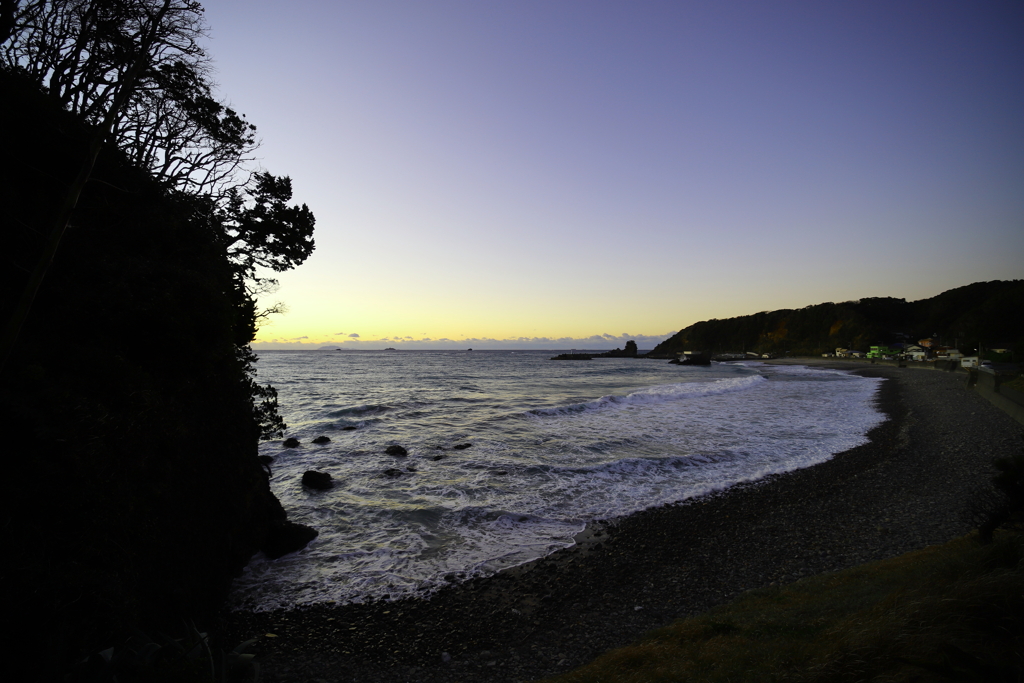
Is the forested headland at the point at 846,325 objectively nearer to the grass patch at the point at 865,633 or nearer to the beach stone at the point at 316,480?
the grass patch at the point at 865,633

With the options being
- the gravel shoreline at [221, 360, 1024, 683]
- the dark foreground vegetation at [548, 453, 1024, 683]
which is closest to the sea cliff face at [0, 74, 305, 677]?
the gravel shoreline at [221, 360, 1024, 683]

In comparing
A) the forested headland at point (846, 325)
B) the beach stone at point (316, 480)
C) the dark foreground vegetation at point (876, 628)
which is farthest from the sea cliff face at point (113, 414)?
the forested headland at point (846, 325)

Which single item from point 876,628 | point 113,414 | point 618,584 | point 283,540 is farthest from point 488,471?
point 876,628

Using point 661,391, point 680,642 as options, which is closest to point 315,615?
point 680,642

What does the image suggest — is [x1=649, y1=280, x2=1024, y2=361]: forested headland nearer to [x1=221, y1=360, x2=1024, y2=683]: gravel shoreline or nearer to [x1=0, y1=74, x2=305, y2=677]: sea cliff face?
[x1=221, y1=360, x2=1024, y2=683]: gravel shoreline

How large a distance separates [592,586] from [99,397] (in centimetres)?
756

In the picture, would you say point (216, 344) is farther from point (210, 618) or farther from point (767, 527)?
point (767, 527)

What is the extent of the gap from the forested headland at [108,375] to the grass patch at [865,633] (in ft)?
16.4

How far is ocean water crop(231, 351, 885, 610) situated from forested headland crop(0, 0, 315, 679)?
1.46 m

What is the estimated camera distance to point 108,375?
528 cm

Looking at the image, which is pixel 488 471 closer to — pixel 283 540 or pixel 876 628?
pixel 283 540

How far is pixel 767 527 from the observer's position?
8.91 metres

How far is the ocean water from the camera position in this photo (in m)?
8.14

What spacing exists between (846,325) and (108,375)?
498ft
